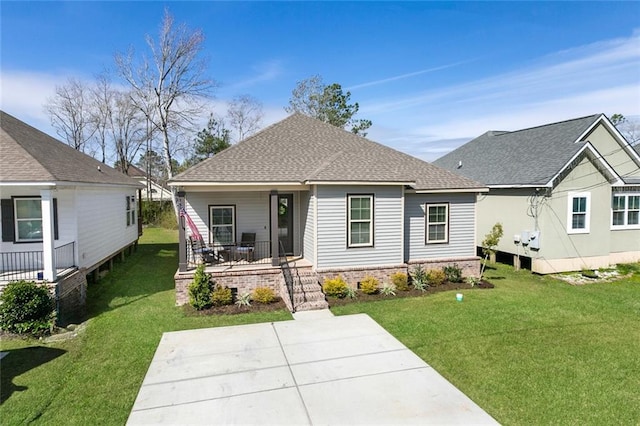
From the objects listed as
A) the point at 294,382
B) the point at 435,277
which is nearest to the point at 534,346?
the point at 435,277

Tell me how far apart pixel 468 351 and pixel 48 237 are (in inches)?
410

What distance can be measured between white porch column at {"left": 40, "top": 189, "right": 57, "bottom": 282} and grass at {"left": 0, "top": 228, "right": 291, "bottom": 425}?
1584 mm

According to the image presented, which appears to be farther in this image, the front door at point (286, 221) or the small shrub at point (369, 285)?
the front door at point (286, 221)

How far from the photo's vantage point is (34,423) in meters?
5.03

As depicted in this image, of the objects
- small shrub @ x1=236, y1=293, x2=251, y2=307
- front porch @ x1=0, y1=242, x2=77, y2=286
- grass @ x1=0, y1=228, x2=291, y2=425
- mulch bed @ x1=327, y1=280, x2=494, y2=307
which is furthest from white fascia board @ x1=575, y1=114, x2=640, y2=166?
front porch @ x1=0, y1=242, x2=77, y2=286

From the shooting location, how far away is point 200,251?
11.4m

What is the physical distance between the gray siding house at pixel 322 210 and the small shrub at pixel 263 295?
602 millimetres

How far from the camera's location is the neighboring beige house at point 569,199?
46.6ft

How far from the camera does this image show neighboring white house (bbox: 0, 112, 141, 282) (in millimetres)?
8992

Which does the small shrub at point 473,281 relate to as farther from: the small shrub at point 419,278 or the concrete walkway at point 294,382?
the concrete walkway at point 294,382

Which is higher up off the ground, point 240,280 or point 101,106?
point 101,106

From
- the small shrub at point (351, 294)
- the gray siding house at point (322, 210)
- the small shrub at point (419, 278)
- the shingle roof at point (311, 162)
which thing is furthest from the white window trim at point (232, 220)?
the small shrub at point (419, 278)

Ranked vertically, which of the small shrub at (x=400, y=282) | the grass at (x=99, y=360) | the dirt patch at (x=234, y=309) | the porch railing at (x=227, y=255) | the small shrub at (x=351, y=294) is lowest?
the grass at (x=99, y=360)

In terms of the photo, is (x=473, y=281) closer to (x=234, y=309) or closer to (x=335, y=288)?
(x=335, y=288)
